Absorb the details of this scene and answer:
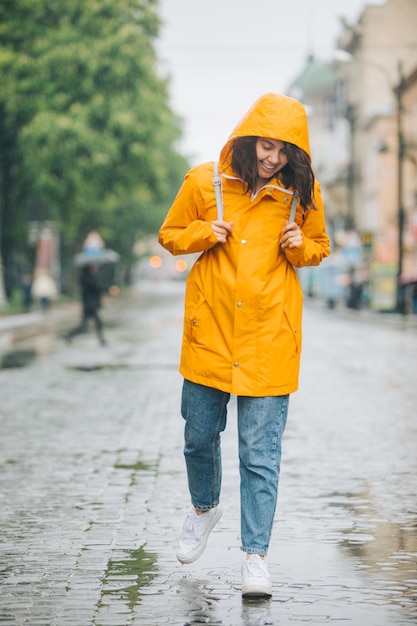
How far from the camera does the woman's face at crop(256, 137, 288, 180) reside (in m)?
5.16

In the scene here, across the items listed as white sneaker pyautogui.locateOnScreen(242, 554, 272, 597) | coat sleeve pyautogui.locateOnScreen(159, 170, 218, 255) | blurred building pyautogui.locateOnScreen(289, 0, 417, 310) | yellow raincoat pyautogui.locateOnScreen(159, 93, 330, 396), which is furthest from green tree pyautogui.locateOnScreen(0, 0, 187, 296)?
white sneaker pyautogui.locateOnScreen(242, 554, 272, 597)

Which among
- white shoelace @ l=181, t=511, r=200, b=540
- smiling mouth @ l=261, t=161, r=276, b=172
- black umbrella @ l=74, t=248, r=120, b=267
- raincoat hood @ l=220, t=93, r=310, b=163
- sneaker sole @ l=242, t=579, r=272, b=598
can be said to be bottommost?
black umbrella @ l=74, t=248, r=120, b=267

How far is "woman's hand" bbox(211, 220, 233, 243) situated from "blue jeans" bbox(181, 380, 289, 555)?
60 cm

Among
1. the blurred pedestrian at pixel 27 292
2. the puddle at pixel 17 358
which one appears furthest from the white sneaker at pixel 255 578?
the blurred pedestrian at pixel 27 292

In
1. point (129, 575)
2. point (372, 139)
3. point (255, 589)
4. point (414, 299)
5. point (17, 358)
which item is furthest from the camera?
point (372, 139)

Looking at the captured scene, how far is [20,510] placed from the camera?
7219mm

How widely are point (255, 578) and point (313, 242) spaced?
4.44ft

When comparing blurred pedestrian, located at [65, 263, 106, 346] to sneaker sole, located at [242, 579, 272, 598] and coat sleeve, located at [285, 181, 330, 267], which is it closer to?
coat sleeve, located at [285, 181, 330, 267]

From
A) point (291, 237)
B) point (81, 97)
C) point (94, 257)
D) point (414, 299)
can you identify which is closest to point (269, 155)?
point (291, 237)

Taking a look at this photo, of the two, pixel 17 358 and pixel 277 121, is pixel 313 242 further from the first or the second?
pixel 17 358

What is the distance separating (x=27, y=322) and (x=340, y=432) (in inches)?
1078

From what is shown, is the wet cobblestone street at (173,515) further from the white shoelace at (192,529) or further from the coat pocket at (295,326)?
the coat pocket at (295,326)

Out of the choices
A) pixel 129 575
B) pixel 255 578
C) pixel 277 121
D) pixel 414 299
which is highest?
pixel 277 121

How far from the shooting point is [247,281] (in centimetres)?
513
